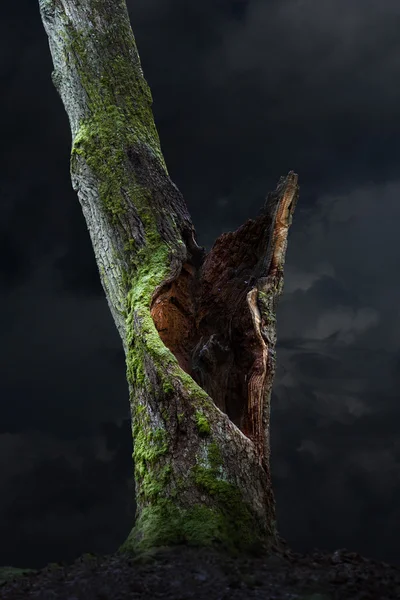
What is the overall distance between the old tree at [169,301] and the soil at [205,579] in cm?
29

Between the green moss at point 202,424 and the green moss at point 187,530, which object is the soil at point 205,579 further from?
the green moss at point 202,424

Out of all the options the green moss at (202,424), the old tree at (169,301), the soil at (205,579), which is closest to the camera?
the soil at (205,579)

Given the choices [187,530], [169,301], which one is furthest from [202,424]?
[169,301]

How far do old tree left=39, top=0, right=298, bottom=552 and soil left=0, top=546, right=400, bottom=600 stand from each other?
0.29 metres

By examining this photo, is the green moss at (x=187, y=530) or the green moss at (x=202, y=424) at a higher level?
the green moss at (x=202, y=424)

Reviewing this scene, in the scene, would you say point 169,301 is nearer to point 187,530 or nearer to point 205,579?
point 187,530

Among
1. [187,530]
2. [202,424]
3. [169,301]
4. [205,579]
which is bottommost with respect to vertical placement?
[205,579]

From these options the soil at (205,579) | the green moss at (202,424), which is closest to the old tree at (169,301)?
the green moss at (202,424)

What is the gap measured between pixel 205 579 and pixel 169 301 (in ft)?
8.77

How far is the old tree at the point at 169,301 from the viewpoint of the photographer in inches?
163

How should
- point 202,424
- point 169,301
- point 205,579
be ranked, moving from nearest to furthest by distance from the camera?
point 205,579
point 202,424
point 169,301

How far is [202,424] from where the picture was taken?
426cm

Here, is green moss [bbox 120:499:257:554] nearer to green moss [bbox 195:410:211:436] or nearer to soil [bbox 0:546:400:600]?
soil [bbox 0:546:400:600]

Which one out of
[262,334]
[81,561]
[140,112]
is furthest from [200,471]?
[140,112]
